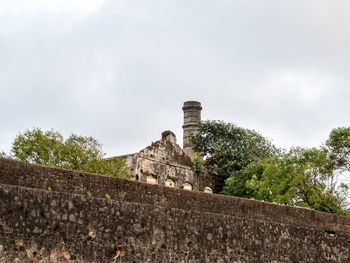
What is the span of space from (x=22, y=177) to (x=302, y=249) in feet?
26.5

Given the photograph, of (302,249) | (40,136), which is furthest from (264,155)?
(302,249)

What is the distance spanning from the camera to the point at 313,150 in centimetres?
2923

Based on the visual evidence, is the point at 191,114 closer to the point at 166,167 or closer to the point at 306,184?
the point at 166,167

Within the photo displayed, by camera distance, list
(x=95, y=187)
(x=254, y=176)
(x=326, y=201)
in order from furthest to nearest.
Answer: (x=254, y=176) → (x=326, y=201) → (x=95, y=187)

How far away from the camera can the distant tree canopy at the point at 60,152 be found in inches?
1142

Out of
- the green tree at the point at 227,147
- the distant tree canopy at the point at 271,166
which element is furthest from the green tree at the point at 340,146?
the green tree at the point at 227,147

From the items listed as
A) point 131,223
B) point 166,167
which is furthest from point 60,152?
point 131,223

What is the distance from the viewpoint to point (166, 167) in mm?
36844

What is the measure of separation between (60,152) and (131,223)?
18.4 meters

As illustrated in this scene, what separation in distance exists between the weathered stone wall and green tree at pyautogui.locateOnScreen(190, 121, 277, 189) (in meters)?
23.2

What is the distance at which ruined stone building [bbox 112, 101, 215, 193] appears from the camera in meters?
35.2

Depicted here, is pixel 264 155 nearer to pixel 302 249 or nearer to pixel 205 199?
pixel 302 249

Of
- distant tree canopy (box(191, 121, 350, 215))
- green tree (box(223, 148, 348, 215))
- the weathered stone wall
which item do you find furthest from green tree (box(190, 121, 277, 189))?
the weathered stone wall

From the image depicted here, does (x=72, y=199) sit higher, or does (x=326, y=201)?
(x=326, y=201)
